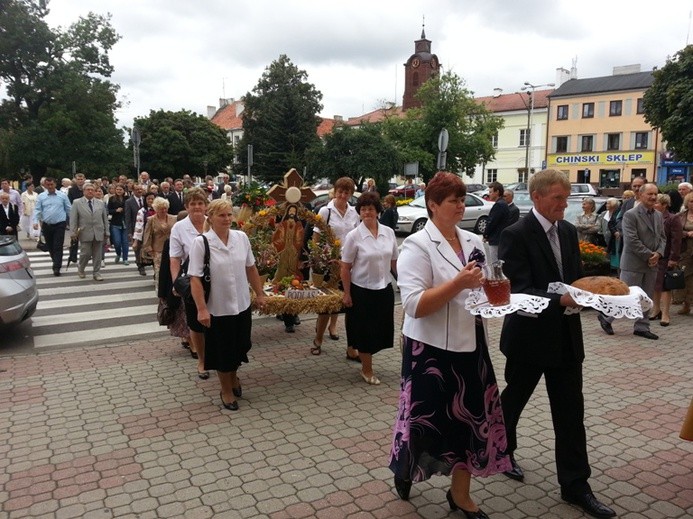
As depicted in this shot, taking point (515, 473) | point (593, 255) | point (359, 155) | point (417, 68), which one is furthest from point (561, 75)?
point (515, 473)

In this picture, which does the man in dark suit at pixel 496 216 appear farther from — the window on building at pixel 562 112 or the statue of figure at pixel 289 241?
the window on building at pixel 562 112

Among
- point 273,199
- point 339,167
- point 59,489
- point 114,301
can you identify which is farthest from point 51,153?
point 59,489

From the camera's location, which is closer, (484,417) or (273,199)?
(484,417)

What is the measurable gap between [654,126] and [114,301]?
32.5m

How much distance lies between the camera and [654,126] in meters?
32.8

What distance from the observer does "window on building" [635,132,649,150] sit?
188 feet

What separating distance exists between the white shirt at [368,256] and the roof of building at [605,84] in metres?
60.1

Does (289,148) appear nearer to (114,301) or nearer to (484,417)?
(114,301)

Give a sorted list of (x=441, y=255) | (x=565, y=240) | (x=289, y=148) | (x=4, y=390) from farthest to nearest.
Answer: (x=289, y=148) → (x=4, y=390) → (x=565, y=240) → (x=441, y=255)

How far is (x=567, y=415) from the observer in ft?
11.5

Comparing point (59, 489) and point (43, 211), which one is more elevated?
point (43, 211)

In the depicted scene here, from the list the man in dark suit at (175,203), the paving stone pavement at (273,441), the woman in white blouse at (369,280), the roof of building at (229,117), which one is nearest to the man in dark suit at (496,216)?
the paving stone pavement at (273,441)

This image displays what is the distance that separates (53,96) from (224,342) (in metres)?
40.6

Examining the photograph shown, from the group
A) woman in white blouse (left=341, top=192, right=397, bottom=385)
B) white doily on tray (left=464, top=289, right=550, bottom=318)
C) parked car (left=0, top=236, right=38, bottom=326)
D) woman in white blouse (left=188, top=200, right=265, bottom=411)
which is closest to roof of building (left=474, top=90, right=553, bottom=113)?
parked car (left=0, top=236, right=38, bottom=326)
